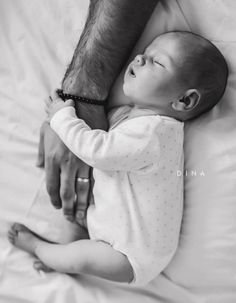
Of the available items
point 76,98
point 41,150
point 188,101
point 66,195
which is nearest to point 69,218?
point 66,195

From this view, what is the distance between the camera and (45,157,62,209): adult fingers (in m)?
1.08

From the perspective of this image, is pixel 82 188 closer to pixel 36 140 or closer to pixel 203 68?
pixel 36 140

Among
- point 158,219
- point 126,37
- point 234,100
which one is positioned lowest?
point 158,219

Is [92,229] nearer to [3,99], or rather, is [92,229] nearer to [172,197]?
[172,197]

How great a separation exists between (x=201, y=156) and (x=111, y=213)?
24cm

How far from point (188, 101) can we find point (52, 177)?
356mm

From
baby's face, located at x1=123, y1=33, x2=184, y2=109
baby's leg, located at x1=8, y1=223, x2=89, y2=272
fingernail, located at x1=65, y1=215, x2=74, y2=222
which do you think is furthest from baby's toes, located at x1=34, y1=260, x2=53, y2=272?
baby's face, located at x1=123, y1=33, x2=184, y2=109

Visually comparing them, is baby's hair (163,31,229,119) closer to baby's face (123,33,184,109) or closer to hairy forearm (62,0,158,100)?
baby's face (123,33,184,109)

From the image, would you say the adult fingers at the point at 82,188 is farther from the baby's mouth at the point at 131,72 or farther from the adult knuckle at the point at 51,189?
the baby's mouth at the point at 131,72

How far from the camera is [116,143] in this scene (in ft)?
3.24

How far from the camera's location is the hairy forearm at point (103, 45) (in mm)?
1079

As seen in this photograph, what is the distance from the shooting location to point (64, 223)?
1117 mm

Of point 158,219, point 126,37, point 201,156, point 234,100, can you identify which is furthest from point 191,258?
point 126,37

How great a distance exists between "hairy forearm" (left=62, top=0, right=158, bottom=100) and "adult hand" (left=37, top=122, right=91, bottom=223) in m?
0.15
